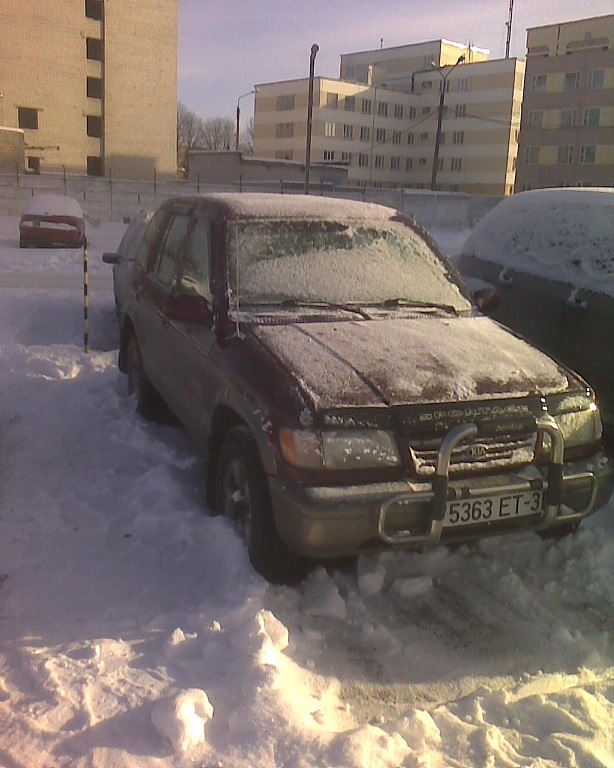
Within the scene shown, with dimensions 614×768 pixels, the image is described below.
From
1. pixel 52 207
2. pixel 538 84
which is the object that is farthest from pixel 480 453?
pixel 538 84

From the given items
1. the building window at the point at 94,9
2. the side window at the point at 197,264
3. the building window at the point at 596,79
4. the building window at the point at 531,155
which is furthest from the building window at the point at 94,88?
the side window at the point at 197,264

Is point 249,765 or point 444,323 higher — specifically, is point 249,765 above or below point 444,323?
below

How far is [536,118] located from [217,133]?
44.1m

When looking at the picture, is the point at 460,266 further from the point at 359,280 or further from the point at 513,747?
the point at 513,747

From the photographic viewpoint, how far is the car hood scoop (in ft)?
10.9

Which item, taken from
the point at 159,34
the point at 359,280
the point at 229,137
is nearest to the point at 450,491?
the point at 359,280

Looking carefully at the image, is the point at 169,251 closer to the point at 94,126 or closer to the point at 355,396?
the point at 355,396

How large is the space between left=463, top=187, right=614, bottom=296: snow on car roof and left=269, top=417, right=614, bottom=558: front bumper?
241cm

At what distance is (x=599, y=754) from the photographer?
2549mm

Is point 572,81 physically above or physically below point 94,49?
above

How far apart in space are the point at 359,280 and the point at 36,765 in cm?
298

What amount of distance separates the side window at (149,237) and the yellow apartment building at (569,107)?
187 feet

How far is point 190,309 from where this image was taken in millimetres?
3996

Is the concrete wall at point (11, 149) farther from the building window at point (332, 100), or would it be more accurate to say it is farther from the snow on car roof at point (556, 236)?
the building window at point (332, 100)
